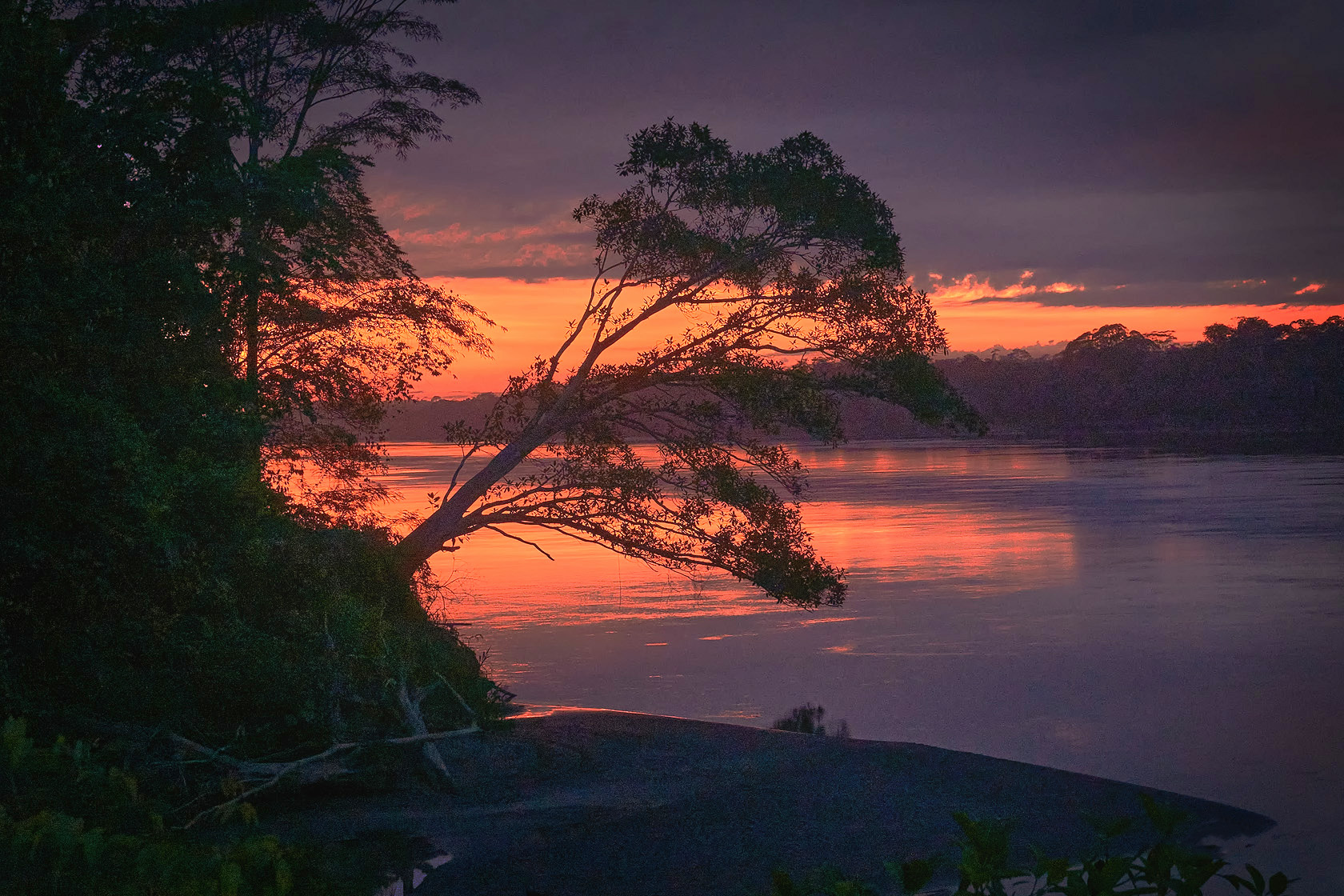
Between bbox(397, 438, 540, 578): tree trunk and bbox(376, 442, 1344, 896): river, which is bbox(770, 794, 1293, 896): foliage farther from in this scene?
bbox(397, 438, 540, 578): tree trunk

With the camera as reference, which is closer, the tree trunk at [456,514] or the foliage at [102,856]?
the foliage at [102,856]

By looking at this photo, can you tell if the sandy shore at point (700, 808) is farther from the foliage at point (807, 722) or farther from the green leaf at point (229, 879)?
the green leaf at point (229, 879)

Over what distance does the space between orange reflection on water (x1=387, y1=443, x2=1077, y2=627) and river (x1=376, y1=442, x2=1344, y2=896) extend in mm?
184

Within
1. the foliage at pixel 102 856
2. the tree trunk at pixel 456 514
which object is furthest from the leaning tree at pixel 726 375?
the foliage at pixel 102 856

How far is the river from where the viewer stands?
1731 centimetres

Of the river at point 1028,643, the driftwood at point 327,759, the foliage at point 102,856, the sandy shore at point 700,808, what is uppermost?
the foliage at point 102,856

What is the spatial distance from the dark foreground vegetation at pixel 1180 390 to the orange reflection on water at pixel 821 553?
3323 inches

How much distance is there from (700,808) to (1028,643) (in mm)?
15269

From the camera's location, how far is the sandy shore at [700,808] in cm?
1122

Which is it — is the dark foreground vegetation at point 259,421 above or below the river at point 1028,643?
above

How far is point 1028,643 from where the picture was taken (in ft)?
86.0

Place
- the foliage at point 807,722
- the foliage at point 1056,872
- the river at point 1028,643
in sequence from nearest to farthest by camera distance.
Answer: the foliage at point 1056,872 → the river at point 1028,643 → the foliage at point 807,722

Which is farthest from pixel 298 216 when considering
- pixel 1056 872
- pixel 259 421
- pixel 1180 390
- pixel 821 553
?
pixel 1180 390

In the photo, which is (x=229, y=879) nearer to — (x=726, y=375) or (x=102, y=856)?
(x=102, y=856)
